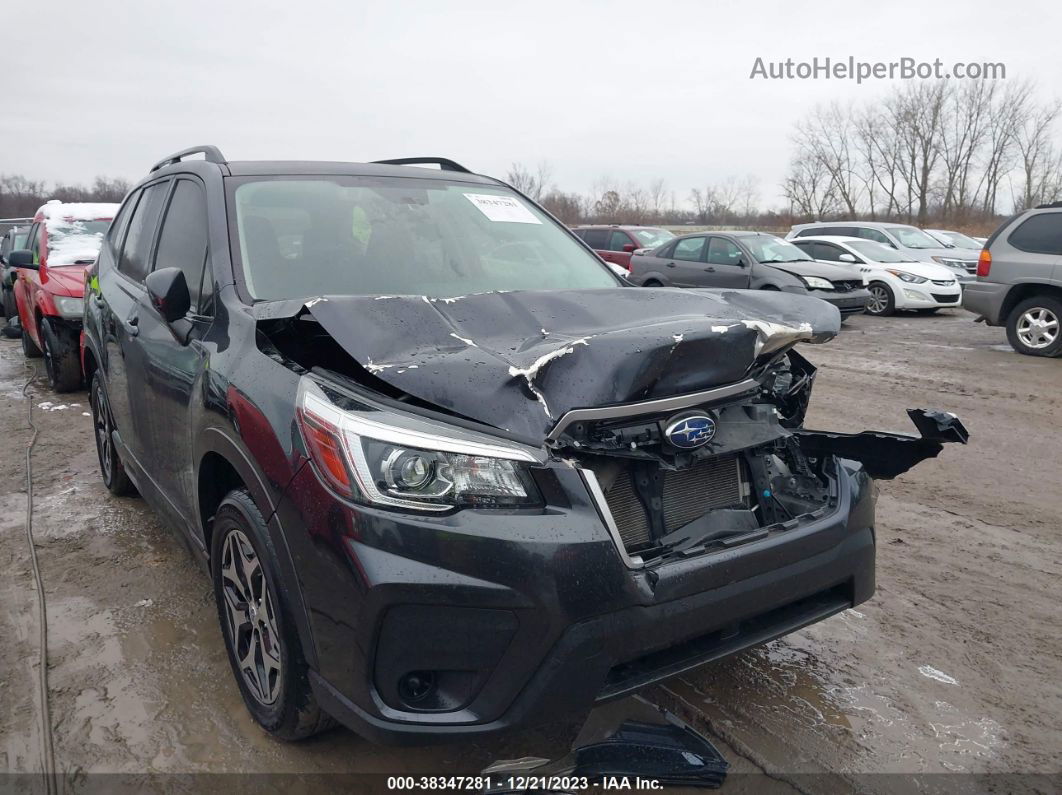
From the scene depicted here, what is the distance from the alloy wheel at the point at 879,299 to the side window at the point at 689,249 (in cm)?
321

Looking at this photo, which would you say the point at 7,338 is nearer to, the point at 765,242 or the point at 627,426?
the point at 765,242

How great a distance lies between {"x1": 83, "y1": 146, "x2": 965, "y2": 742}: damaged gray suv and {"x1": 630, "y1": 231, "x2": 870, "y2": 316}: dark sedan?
1081cm

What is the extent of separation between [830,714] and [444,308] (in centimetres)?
185

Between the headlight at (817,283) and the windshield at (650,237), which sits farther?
the windshield at (650,237)

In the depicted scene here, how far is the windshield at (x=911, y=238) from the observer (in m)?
17.8

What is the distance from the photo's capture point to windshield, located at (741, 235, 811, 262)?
1395 centimetres

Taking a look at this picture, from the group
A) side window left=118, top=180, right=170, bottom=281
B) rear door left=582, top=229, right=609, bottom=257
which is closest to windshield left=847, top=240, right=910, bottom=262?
rear door left=582, top=229, right=609, bottom=257

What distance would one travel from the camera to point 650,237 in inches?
690

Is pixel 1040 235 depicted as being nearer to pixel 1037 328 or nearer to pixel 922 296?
pixel 1037 328

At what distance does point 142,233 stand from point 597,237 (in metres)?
14.7

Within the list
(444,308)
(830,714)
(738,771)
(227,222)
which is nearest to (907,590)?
(830,714)

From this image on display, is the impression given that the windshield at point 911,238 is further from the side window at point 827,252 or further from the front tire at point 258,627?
the front tire at point 258,627

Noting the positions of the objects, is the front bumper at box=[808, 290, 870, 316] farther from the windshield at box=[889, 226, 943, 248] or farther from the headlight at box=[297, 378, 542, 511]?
the headlight at box=[297, 378, 542, 511]

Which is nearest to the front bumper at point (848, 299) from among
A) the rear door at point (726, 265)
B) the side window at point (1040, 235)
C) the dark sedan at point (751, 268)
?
the dark sedan at point (751, 268)
